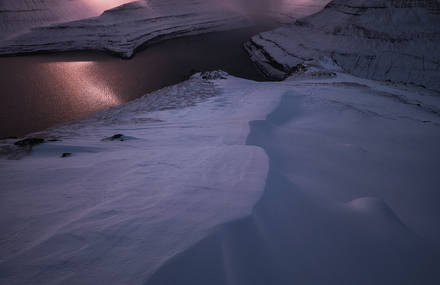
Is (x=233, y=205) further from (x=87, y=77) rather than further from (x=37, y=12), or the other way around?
(x=37, y=12)

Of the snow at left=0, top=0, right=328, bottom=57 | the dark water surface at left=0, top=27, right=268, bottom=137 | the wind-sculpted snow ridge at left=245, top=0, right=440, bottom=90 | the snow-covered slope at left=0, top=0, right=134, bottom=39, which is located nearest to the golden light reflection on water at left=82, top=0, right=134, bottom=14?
the snow-covered slope at left=0, top=0, right=134, bottom=39

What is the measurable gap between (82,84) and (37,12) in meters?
4.92

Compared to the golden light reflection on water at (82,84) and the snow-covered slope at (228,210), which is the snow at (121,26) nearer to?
the golden light reflection on water at (82,84)

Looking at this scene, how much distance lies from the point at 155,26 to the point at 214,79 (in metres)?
6.68

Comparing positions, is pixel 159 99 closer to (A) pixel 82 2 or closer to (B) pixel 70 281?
(B) pixel 70 281

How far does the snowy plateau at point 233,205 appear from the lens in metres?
0.56

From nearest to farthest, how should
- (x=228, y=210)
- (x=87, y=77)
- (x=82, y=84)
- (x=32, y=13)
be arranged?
(x=228, y=210) → (x=82, y=84) → (x=87, y=77) → (x=32, y=13)

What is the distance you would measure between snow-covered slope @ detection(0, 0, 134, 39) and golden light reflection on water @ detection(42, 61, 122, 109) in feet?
7.87

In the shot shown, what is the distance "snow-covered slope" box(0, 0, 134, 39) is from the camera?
7.09 metres

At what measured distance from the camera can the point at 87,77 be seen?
5953mm

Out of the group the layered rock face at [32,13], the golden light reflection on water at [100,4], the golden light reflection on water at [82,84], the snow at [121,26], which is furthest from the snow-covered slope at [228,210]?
the golden light reflection on water at [100,4]

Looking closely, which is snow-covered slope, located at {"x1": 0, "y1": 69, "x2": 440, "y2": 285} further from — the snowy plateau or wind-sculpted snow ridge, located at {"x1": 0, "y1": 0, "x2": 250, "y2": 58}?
wind-sculpted snow ridge, located at {"x1": 0, "y1": 0, "x2": 250, "y2": 58}

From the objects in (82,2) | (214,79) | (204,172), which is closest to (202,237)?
(204,172)

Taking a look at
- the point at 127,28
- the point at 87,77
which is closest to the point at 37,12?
the point at 127,28
